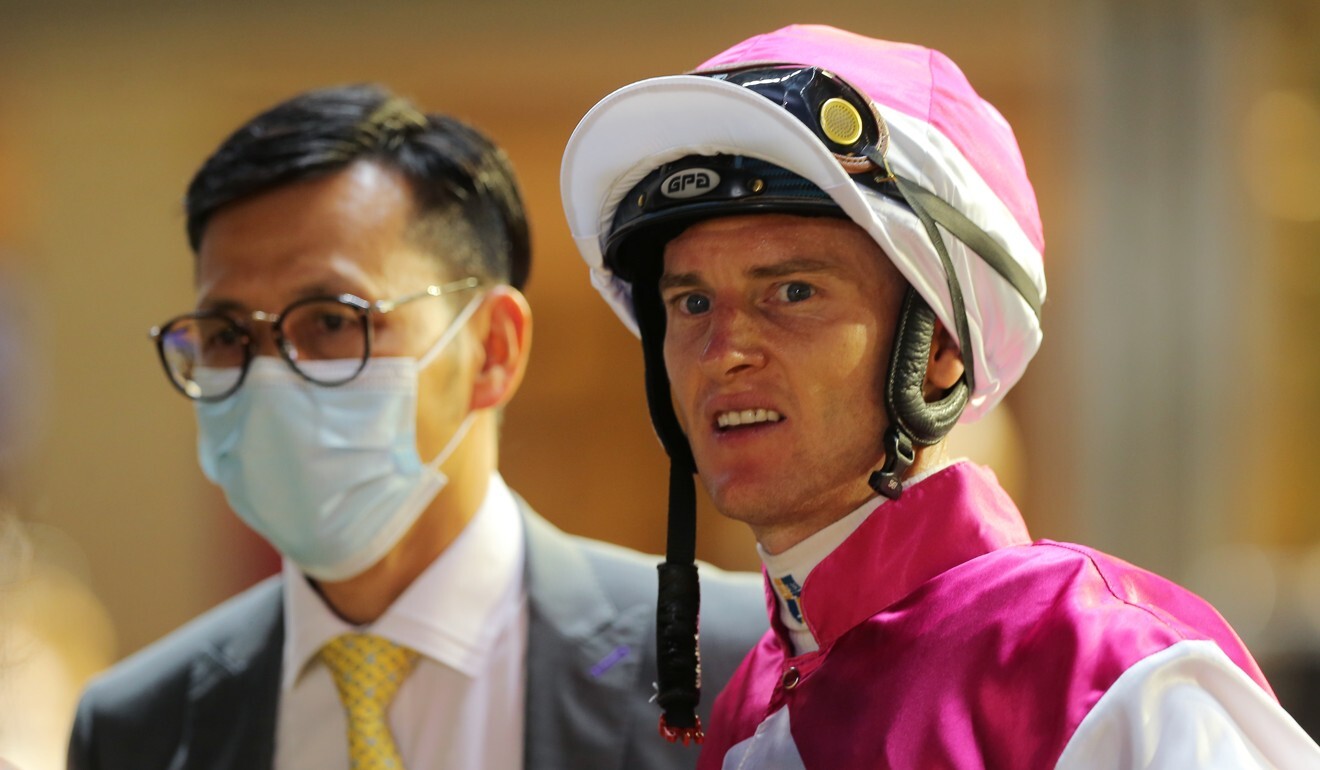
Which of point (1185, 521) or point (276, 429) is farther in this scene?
point (1185, 521)

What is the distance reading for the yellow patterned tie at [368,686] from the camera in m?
2.50

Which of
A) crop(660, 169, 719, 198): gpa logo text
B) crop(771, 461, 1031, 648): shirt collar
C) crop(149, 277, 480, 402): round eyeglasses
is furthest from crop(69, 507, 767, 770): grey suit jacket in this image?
crop(660, 169, 719, 198): gpa logo text

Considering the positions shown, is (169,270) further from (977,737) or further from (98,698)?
(977,737)

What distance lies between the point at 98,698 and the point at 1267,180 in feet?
16.2

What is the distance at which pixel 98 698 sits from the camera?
9.15 ft

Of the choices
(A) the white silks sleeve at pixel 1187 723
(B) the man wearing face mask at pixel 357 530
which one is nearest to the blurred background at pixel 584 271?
(B) the man wearing face mask at pixel 357 530

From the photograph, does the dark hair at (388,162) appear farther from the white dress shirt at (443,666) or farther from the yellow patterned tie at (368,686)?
the yellow patterned tie at (368,686)

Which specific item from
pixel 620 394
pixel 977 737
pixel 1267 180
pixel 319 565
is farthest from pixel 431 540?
pixel 1267 180

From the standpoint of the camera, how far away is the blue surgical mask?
2660 millimetres

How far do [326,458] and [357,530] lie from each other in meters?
0.14

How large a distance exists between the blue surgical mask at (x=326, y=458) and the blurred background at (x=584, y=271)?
293cm

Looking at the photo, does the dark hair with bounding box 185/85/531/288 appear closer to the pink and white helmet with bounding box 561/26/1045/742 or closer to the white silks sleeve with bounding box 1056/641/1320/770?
the pink and white helmet with bounding box 561/26/1045/742

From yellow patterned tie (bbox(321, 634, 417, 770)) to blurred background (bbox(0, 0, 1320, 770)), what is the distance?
2.99 meters

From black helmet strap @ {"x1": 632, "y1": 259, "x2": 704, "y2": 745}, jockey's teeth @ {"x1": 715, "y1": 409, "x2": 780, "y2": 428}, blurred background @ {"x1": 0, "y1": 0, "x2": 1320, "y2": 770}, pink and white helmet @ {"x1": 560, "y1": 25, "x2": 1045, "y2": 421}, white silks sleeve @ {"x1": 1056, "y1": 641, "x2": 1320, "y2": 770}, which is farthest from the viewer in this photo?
blurred background @ {"x1": 0, "y1": 0, "x2": 1320, "y2": 770}
